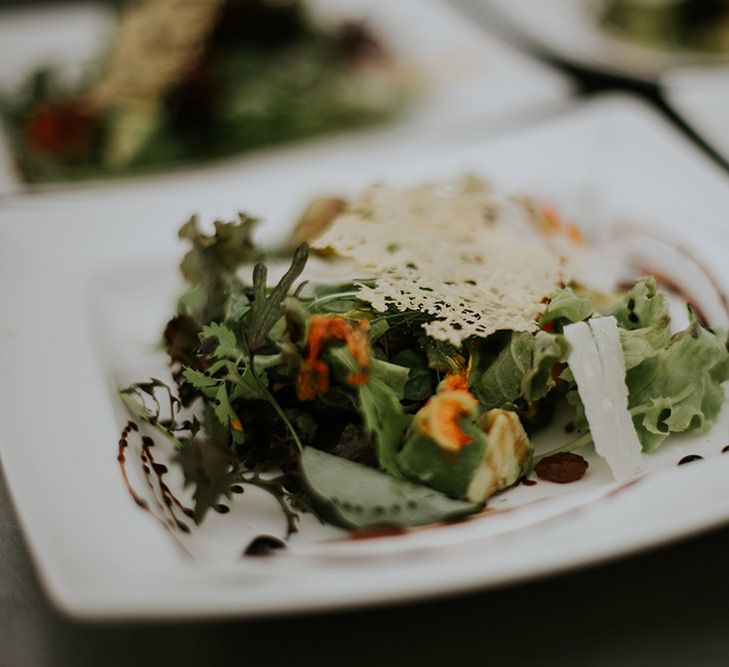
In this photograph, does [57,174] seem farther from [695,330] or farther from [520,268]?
[695,330]

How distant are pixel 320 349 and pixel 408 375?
0.45 feet

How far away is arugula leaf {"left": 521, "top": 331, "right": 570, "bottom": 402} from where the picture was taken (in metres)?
1.16

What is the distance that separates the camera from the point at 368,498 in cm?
111

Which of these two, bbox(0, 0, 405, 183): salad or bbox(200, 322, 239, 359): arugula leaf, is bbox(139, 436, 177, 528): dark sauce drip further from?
bbox(0, 0, 405, 183): salad

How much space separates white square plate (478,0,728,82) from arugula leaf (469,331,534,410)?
1374 mm

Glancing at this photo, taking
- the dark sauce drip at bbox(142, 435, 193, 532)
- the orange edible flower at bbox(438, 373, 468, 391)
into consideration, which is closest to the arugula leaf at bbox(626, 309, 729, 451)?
the orange edible flower at bbox(438, 373, 468, 391)

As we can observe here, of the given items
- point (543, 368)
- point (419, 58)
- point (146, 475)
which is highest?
point (419, 58)

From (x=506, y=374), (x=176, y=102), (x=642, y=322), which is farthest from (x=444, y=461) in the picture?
(x=176, y=102)

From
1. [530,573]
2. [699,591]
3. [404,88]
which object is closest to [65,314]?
[530,573]

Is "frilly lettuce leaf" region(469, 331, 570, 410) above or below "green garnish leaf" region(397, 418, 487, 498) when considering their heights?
above

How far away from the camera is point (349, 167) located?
1.94 meters

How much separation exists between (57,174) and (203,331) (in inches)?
50.4

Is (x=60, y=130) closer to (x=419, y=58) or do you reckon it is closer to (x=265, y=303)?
(x=419, y=58)

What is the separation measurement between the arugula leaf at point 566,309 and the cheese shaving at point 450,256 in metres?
0.02
